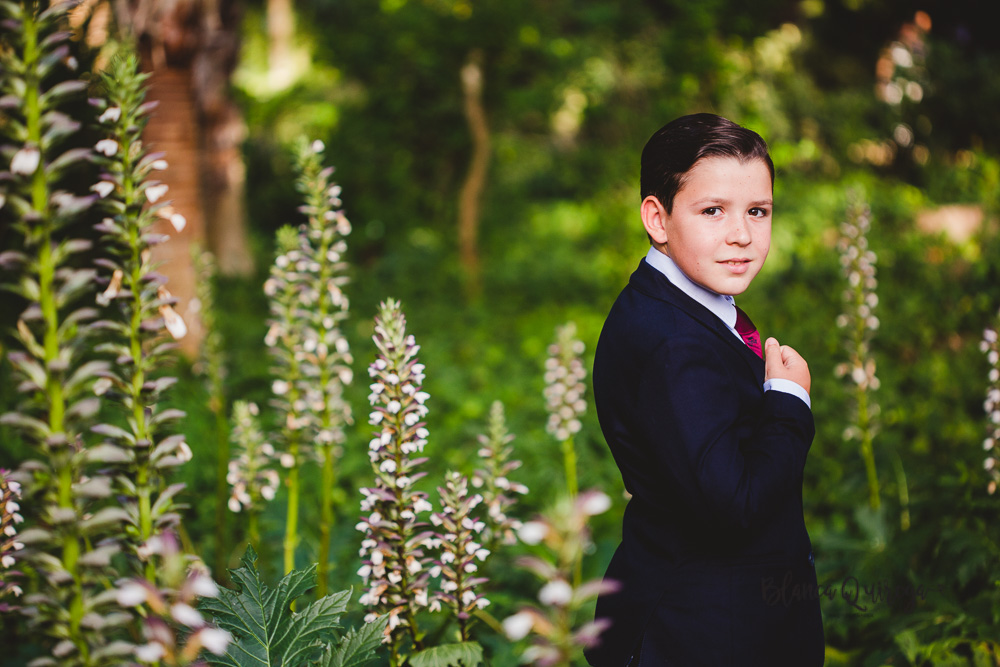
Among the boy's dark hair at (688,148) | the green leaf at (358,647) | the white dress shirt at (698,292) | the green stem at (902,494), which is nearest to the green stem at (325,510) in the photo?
the green leaf at (358,647)

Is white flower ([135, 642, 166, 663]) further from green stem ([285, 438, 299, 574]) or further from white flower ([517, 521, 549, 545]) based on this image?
green stem ([285, 438, 299, 574])

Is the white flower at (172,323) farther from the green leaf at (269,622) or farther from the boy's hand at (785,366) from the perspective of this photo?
the boy's hand at (785,366)

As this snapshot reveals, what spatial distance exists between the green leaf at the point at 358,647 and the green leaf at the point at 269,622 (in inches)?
2.1

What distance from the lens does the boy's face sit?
1.55m

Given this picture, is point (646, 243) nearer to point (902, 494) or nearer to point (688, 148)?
point (902, 494)

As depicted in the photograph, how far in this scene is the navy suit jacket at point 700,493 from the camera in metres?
1.44

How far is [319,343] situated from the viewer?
7.75ft

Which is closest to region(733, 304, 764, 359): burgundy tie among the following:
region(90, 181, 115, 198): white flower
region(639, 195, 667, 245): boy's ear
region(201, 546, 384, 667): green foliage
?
region(639, 195, 667, 245): boy's ear

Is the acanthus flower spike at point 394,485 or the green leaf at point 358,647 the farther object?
the acanthus flower spike at point 394,485

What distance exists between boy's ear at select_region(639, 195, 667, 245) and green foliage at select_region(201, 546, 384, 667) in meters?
1.28

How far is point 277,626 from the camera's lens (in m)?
1.83

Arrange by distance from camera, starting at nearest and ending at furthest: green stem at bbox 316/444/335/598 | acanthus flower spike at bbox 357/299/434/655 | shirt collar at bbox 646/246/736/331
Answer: shirt collar at bbox 646/246/736/331 → acanthus flower spike at bbox 357/299/434/655 → green stem at bbox 316/444/335/598

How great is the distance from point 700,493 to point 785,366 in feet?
1.41

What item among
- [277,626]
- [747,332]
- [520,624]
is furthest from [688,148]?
[277,626]
